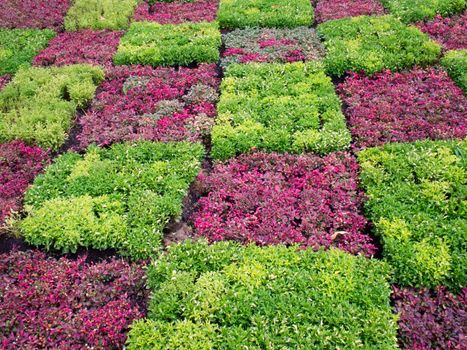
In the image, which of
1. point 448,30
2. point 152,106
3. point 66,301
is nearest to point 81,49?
point 152,106

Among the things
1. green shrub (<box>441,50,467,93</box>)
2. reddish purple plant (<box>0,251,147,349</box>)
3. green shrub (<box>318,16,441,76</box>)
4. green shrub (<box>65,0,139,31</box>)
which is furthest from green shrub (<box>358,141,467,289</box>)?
green shrub (<box>65,0,139,31</box>)

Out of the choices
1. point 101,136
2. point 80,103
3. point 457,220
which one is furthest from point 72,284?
point 457,220

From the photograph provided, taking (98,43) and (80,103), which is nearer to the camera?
(80,103)

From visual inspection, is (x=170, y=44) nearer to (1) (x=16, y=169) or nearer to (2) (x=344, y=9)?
(1) (x=16, y=169)

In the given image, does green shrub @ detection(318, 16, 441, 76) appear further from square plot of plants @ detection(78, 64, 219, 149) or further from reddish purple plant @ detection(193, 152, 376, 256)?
reddish purple plant @ detection(193, 152, 376, 256)

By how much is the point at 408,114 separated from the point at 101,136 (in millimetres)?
7317

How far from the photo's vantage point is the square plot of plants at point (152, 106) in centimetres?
1026

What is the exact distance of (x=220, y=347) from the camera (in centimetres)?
609

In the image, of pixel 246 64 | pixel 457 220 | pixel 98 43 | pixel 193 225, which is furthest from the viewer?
pixel 98 43

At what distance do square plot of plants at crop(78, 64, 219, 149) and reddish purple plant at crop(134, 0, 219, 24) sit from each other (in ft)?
12.1

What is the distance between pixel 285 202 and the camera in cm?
830

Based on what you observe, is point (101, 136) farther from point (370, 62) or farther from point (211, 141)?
point (370, 62)

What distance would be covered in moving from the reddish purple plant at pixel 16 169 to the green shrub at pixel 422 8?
12.0 m

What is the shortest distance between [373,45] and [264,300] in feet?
30.0
